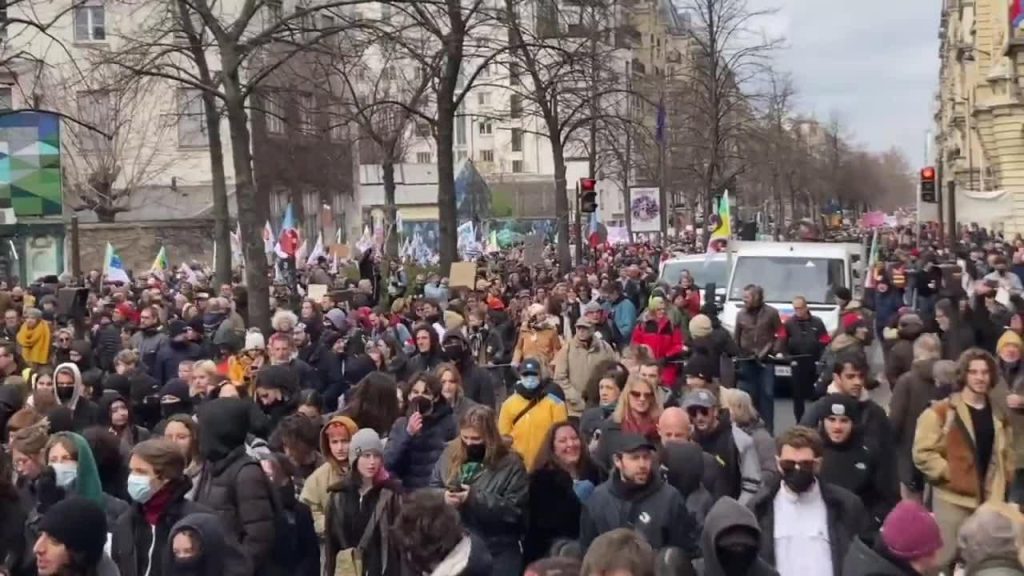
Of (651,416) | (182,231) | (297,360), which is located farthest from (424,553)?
(182,231)

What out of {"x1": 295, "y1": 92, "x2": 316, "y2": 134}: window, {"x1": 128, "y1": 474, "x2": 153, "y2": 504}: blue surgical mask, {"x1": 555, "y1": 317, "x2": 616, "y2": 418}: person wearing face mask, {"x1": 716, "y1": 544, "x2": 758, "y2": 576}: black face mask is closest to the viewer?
{"x1": 716, "y1": 544, "x2": 758, "y2": 576}: black face mask

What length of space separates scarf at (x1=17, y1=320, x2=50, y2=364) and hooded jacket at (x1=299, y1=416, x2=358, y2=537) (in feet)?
29.7

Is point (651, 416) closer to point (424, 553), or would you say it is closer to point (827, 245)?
point (424, 553)

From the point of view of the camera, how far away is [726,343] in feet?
46.9

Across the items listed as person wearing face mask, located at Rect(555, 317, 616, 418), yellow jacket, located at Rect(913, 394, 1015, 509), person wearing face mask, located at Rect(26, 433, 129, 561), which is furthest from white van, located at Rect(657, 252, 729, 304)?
person wearing face mask, located at Rect(26, 433, 129, 561)

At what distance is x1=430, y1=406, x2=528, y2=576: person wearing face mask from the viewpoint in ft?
23.7

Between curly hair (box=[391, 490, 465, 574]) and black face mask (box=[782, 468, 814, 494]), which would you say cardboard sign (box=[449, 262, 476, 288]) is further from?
curly hair (box=[391, 490, 465, 574])

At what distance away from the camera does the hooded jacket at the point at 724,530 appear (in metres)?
5.61

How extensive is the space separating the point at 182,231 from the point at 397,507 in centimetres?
4524

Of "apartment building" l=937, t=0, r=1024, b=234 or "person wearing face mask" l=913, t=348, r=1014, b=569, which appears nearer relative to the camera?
"person wearing face mask" l=913, t=348, r=1014, b=569

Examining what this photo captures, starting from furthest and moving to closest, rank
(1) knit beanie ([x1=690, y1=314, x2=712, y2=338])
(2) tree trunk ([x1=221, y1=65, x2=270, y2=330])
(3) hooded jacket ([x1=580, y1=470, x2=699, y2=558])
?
(2) tree trunk ([x1=221, y1=65, x2=270, y2=330]) < (1) knit beanie ([x1=690, y1=314, x2=712, y2=338]) < (3) hooded jacket ([x1=580, y1=470, x2=699, y2=558])

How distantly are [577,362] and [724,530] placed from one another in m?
7.53

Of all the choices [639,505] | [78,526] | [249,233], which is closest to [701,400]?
[639,505]

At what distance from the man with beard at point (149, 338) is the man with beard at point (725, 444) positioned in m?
7.38
